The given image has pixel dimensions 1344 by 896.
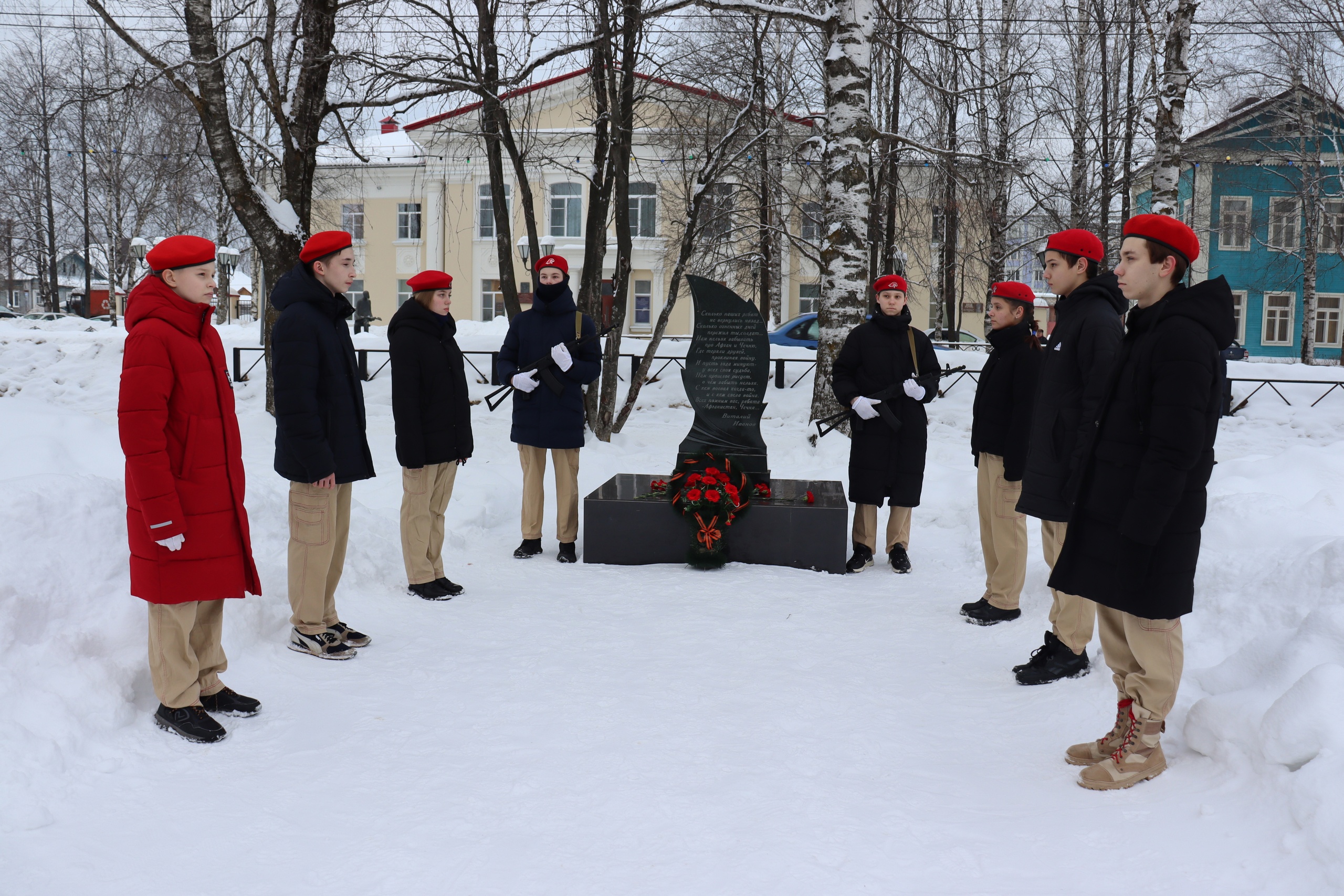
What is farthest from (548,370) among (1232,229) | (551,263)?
(1232,229)

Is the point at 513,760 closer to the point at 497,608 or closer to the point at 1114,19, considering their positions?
the point at 497,608

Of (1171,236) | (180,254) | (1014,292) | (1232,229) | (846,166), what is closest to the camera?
(1171,236)

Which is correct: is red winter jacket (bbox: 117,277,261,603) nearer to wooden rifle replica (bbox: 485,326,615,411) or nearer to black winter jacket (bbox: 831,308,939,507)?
wooden rifle replica (bbox: 485,326,615,411)

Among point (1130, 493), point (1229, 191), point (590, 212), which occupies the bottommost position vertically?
point (1130, 493)

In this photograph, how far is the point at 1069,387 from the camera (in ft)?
14.3

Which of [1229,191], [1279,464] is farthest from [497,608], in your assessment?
[1229,191]

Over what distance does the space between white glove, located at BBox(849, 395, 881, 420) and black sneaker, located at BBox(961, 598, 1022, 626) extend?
1481 millimetres

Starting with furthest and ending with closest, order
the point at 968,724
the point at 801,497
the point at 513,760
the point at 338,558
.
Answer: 1. the point at 801,497
2. the point at 338,558
3. the point at 968,724
4. the point at 513,760

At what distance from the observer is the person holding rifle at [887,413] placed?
6.33 meters

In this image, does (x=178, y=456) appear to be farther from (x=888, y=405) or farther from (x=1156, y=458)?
(x=888, y=405)

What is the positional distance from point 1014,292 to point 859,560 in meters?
2.07

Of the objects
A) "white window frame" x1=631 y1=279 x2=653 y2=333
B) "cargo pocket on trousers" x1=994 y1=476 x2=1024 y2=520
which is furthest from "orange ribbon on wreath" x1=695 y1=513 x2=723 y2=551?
"white window frame" x1=631 y1=279 x2=653 y2=333

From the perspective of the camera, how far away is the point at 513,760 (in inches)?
136

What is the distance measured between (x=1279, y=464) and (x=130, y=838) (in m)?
6.55
